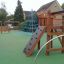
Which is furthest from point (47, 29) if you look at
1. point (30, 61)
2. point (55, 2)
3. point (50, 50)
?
point (55, 2)

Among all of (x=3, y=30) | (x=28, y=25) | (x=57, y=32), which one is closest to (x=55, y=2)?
(x=28, y=25)

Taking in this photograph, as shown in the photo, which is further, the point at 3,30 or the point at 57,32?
the point at 3,30

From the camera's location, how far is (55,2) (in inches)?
1515

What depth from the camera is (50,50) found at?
869 centimetres

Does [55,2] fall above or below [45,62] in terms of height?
above

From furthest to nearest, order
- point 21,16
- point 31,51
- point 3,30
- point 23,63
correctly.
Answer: point 21,16
point 3,30
point 31,51
point 23,63

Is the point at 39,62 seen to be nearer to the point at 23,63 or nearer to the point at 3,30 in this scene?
the point at 23,63

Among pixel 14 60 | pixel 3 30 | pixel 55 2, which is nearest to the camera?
pixel 14 60

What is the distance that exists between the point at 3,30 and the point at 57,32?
18746 mm

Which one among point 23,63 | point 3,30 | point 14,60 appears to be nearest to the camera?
point 23,63

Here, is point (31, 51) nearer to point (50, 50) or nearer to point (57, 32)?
point (50, 50)

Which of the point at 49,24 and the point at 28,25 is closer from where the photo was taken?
the point at 49,24

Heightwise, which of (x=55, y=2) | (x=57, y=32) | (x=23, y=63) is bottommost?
(x=23, y=63)

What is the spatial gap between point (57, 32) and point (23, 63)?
2.60 meters
